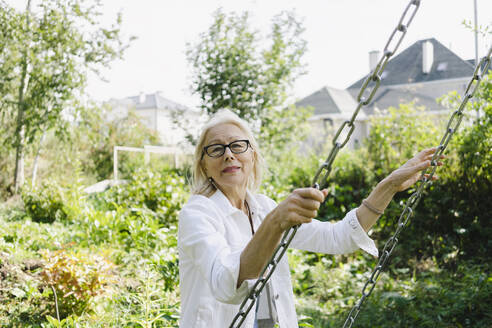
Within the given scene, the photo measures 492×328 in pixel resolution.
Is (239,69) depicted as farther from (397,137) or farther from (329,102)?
(329,102)

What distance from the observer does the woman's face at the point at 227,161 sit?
6.70 feet

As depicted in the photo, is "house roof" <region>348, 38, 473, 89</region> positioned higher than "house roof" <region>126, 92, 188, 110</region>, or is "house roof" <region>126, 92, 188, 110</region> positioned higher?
"house roof" <region>348, 38, 473, 89</region>

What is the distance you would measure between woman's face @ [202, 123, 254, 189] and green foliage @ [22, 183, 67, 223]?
6064mm

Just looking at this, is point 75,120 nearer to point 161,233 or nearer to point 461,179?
point 161,233

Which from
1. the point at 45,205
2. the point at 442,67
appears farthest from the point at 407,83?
the point at 45,205

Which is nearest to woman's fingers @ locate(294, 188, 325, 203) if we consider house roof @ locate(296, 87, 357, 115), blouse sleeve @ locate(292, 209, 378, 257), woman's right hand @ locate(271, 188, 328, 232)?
woman's right hand @ locate(271, 188, 328, 232)

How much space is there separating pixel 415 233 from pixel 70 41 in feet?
23.2

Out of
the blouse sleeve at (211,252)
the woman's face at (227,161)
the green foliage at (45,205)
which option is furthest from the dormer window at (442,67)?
the blouse sleeve at (211,252)

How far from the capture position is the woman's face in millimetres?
2043

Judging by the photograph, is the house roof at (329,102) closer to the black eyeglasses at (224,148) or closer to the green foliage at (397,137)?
the green foliage at (397,137)

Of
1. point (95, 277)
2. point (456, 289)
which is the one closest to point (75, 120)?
point (95, 277)

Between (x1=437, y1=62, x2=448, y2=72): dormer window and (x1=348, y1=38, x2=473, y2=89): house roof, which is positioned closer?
(x1=348, y1=38, x2=473, y2=89): house roof

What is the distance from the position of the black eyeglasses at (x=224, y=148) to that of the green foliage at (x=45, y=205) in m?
6.08

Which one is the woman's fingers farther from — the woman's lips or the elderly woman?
the woman's lips
